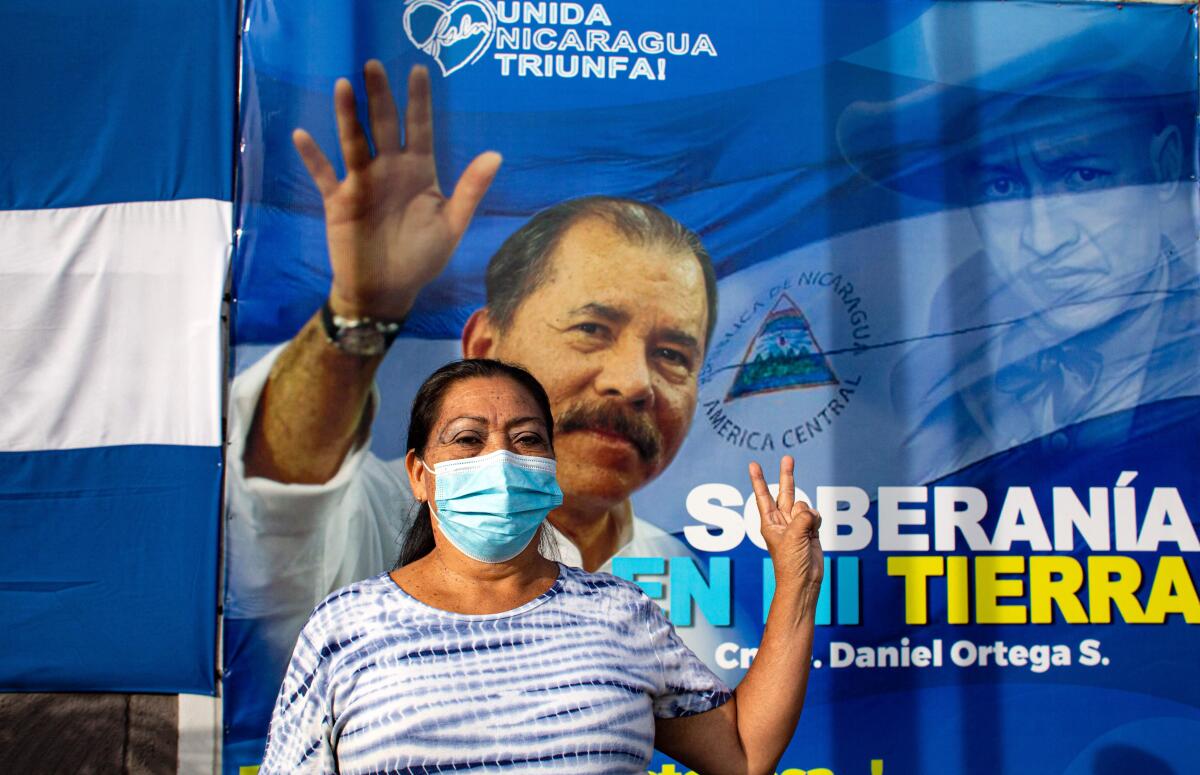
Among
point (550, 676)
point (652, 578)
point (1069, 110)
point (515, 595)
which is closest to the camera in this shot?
point (550, 676)

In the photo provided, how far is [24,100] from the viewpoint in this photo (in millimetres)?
3342

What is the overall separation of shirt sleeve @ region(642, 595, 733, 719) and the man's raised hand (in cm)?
187

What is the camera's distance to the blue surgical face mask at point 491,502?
1.65 m

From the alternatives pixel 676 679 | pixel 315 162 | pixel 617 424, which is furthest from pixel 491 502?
pixel 315 162

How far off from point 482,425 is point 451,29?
2090 millimetres

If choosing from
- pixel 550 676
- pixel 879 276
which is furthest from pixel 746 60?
pixel 550 676

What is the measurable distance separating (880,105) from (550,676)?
2.60m

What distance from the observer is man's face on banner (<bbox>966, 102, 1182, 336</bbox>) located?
352cm

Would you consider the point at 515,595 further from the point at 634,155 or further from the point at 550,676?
the point at 634,155

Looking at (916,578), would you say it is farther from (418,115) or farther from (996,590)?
(418,115)

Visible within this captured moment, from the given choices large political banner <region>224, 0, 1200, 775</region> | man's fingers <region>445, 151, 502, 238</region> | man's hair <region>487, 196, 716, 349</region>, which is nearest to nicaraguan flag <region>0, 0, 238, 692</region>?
large political banner <region>224, 0, 1200, 775</region>

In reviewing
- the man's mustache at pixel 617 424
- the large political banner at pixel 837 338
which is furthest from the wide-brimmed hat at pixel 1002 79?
the man's mustache at pixel 617 424

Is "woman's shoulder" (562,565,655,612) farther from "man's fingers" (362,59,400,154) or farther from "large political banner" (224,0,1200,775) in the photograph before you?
"man's fingers" (362,59,400,154)

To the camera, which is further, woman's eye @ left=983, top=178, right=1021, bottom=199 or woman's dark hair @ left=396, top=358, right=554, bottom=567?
woman's eye @ left=983, top=178, right=1021, bottom=199
